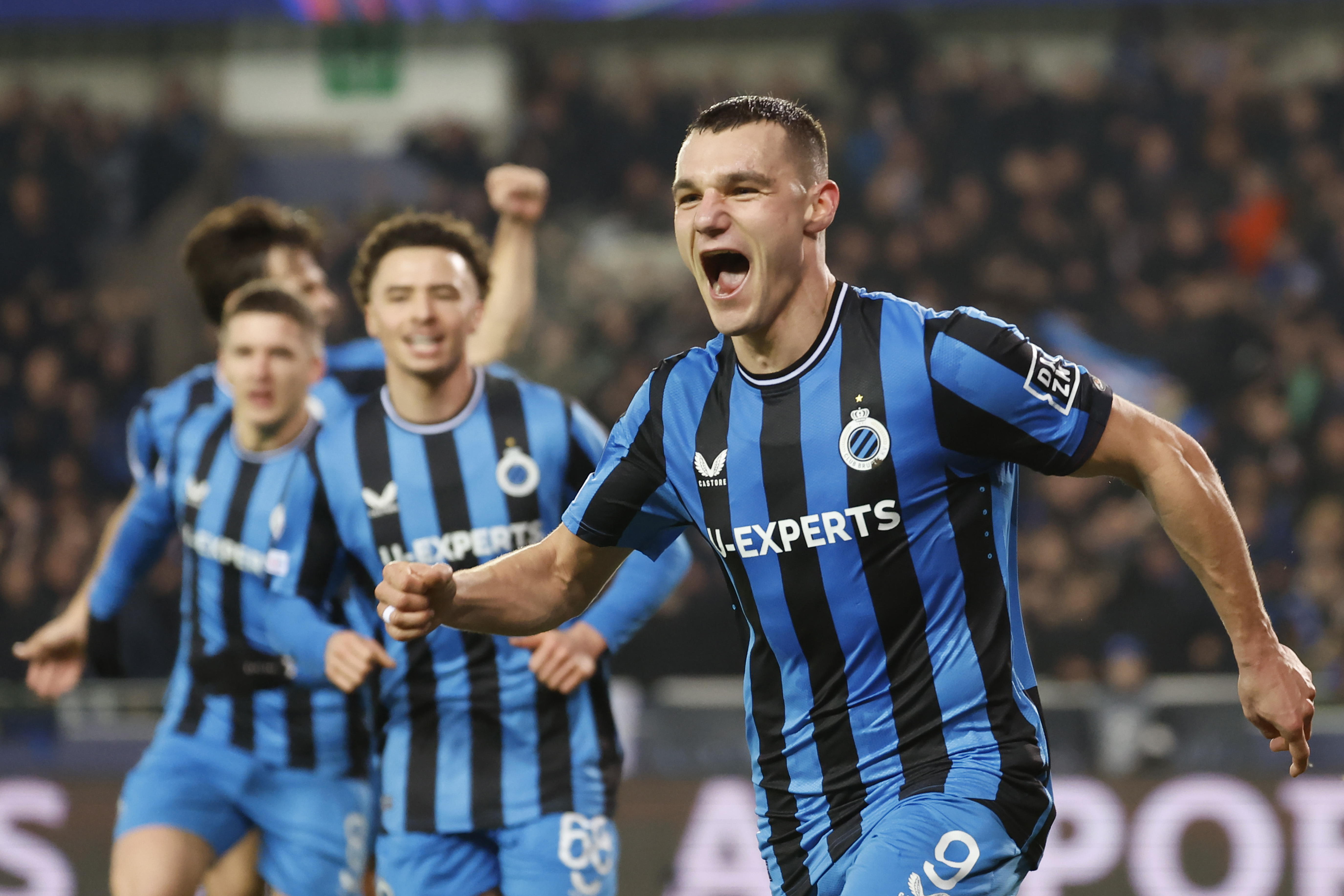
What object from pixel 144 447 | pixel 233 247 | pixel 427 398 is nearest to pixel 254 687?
pixel 144 447

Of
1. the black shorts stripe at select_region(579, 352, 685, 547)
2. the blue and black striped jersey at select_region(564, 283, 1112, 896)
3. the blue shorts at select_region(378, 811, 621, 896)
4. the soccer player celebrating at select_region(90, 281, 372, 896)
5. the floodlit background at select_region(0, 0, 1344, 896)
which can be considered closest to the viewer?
the blue and black striped jersey at select_region(564, 283, 1112, 896)

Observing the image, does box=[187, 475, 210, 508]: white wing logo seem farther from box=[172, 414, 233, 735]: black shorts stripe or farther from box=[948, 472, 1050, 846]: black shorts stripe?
box=[948, 472, 1050, 846]: black shorts stripe

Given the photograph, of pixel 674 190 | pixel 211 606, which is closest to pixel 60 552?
pixel 211 606

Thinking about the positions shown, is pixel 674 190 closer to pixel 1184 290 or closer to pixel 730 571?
pixel 730 571

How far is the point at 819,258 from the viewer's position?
3031mm

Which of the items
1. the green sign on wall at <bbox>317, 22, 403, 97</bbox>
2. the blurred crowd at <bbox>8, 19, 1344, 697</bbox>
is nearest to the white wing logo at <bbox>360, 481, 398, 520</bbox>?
the blurred crowd at <bbox>8, 19, 1344, 697</bbox>

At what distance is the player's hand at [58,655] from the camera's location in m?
4.84

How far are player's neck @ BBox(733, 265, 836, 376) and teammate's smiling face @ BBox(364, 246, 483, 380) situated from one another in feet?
4.43

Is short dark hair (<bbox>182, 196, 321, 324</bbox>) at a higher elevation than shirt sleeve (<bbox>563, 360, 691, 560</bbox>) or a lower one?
higher

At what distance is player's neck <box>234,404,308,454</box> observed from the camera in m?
4.73

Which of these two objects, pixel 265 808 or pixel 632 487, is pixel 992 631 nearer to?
pixel 632 487

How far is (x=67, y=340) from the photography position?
11.8 metres

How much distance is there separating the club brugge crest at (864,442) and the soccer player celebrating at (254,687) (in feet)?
6.43

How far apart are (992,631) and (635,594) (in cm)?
147
